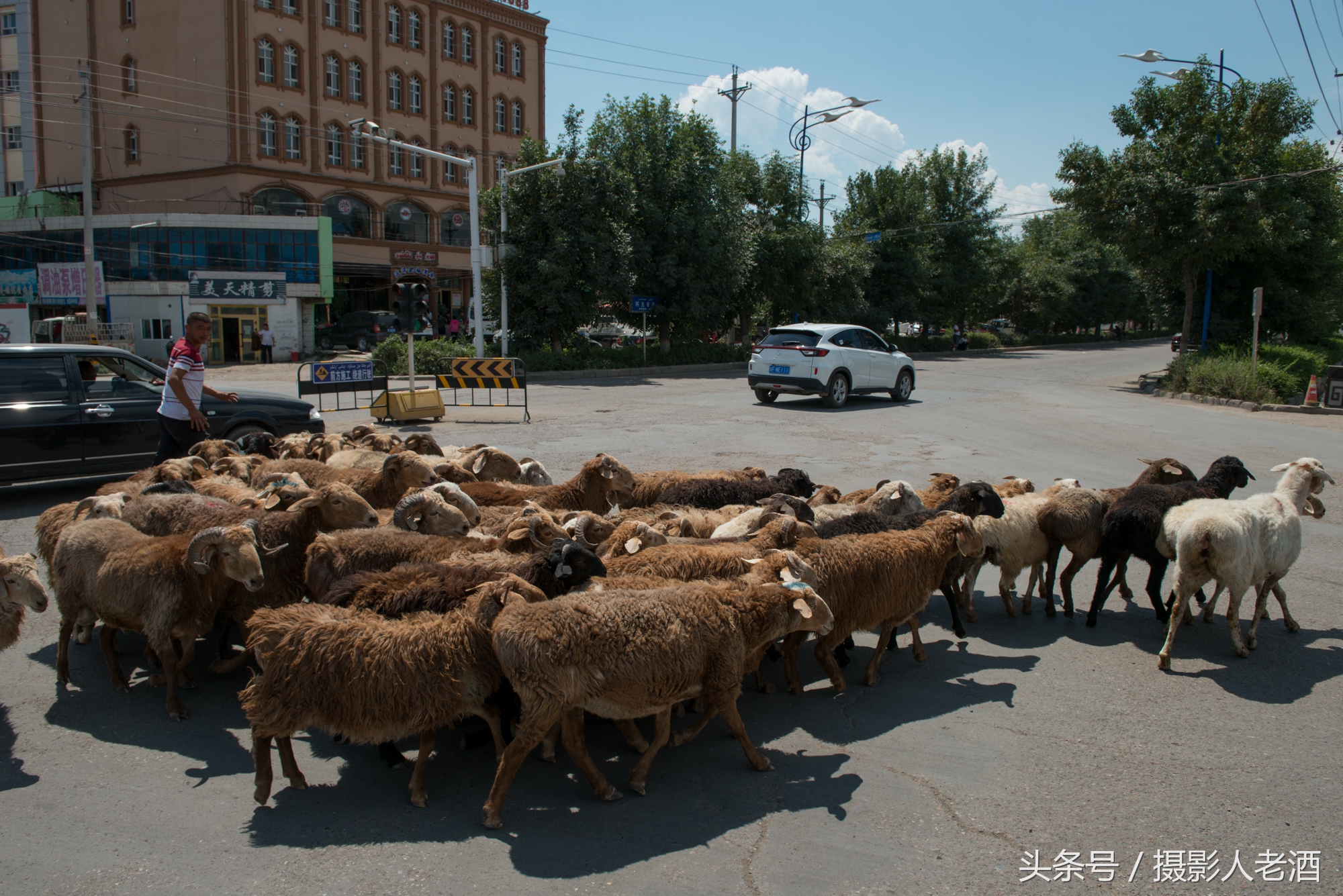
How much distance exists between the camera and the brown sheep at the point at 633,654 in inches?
157

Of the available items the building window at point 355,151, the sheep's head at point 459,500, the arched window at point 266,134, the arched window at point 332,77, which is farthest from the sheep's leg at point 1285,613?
the arched window at point 332,77

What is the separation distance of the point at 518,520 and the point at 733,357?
33022 millimetres

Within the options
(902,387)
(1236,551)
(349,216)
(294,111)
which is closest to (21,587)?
(1236,551)

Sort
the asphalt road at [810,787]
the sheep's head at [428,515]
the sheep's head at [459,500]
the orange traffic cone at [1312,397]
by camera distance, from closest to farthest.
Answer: the asphalt road at [810,787], the sheep's head at [428,515], the sheep's head at [459,500], the orange traffic cone at [1312,397]

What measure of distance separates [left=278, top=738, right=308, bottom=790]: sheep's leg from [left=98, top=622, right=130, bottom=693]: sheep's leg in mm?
1845

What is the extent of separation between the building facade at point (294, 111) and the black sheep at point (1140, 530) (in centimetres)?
4609

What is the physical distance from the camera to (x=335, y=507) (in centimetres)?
591

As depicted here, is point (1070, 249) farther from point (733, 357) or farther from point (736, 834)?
point (736, 834)

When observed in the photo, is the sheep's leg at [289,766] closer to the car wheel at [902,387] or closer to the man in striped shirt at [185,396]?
the man in striped shirt at [185,396]

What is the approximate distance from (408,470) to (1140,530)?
5.96 metres

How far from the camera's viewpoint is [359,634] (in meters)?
4.11

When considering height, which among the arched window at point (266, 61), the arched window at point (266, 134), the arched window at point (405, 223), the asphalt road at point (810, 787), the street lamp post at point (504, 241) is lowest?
the asphalt road at point (810, 787)

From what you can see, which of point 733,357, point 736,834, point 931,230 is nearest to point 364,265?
point 733,357

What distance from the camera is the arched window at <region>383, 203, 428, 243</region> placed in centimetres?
5459
